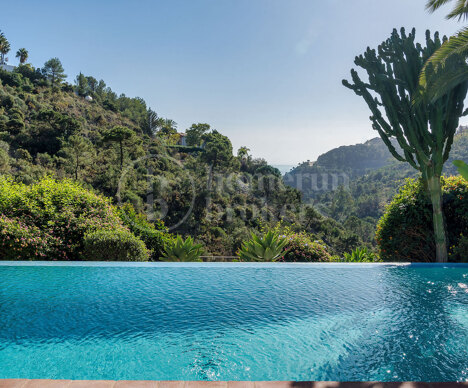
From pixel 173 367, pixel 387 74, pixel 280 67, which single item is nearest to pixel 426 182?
pixel 387 74

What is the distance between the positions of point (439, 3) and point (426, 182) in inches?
168

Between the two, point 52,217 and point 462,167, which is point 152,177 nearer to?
point 52,217

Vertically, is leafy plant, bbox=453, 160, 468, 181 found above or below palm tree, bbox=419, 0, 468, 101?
below

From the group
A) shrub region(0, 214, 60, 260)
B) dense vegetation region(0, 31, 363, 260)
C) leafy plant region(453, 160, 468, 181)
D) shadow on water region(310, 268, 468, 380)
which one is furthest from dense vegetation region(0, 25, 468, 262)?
leafy plant region(453, 160, 468, 181)

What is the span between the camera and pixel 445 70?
6.25 m

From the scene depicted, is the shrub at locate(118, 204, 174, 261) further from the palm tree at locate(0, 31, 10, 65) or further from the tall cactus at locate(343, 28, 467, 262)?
the palm tree at locate(0, 31, 10, 65)

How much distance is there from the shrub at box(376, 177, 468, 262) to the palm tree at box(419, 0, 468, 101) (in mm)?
2054

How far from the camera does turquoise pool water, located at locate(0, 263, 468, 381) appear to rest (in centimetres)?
286

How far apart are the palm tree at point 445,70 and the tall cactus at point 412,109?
0.49 ft

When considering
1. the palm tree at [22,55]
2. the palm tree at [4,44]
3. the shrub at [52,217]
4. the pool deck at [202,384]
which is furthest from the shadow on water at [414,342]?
the palm tree at [22,55]

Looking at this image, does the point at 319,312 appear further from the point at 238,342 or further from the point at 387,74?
the point at 387,74

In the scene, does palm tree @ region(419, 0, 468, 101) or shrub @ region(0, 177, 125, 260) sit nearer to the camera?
palm tree @ region(419, 0, 468, 101)

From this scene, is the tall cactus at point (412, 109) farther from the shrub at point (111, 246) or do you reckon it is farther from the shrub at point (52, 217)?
the shrub at point (52, 217)

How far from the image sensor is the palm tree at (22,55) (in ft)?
182
